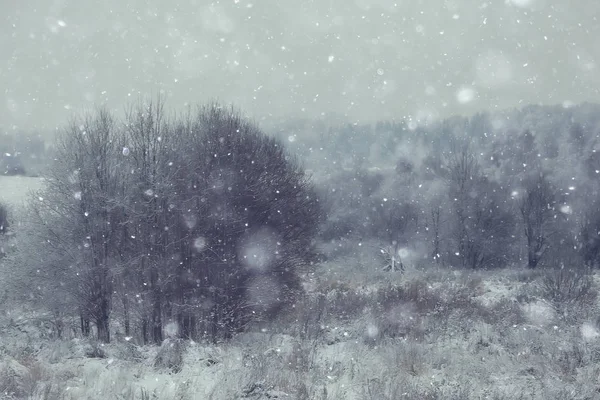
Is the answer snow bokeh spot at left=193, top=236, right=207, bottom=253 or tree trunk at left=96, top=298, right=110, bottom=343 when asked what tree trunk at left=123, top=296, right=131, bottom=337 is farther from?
snow bokeh spot at left=193, top=236, right=207, bottom=253

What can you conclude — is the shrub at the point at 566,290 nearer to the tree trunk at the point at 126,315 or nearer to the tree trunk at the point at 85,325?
the tree trunk at the point at 126,315

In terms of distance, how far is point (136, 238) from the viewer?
1825 cm

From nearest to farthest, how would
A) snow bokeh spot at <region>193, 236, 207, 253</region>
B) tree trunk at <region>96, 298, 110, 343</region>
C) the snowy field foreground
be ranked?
Answer: the snowy field foreground < tree trunk at <region>96, 298, 110, 343</region> < snow bokeh spot at <region>193, 236, 207, 253</region>

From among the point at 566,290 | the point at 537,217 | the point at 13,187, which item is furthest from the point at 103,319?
the point at 13,187

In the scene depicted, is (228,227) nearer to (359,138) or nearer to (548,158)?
(548,158)

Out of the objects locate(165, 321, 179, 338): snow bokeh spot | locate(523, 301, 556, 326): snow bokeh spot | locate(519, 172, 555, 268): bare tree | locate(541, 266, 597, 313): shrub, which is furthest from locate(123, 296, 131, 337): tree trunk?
locate(519, 172, 555, 268): bare tree

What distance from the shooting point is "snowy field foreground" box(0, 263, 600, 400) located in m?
8.92

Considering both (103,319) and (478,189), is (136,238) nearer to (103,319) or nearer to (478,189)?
(103,319)

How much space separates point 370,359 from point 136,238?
34.2ft

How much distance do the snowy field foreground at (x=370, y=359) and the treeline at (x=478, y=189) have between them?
7.00 metres

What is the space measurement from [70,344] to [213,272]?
608cm

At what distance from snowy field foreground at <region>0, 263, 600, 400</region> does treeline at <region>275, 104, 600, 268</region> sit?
7000 millimetres

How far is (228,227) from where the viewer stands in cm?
1930

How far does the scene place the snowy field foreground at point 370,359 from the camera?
892 centimetres
